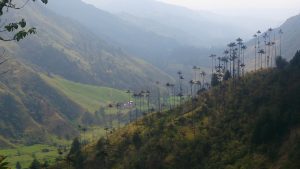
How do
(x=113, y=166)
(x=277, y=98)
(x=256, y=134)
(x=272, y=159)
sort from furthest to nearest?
1. (x=113, y=166)
2. (x=277, y=98)
3. (x=256, y=134)
4. (x=272, y=159)

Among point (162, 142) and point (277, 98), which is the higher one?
point (277, 98)

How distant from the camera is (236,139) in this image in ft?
556

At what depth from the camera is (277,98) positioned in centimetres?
17012

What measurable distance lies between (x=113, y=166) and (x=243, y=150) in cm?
5776

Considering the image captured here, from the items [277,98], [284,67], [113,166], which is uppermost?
[284,67]

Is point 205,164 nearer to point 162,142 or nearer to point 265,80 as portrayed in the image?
point 162,142

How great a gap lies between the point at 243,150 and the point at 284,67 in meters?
54.8

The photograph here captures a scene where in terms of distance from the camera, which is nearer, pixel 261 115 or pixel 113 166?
pixel 261 115

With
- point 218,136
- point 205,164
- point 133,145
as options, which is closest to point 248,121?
point 218,136

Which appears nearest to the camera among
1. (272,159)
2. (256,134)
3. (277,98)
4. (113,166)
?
(272,159)

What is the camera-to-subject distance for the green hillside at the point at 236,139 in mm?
150625

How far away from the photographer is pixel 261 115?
531 ft

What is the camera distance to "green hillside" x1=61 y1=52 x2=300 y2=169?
15062 cm

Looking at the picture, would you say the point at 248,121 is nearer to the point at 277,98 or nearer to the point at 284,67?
the point at 277,98
